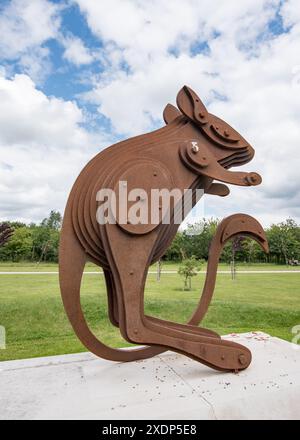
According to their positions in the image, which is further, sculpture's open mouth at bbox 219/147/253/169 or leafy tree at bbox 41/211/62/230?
leafy tree at bbox 41/211/62/230

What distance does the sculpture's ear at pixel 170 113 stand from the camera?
3.99 m

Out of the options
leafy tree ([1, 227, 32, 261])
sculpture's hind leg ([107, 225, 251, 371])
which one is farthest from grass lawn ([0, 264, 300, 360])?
leafy tree ([1, 227, 32, 261])

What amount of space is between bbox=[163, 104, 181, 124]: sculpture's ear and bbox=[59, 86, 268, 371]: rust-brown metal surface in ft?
0.72

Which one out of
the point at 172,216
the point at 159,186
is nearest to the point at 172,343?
the point at 172,216

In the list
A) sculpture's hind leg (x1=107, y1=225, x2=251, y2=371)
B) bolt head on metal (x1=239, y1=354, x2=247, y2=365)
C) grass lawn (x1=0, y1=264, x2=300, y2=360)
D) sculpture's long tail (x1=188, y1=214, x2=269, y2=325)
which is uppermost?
sculpture's long tail (x1=188, y1=214, x2=269, y2=325)

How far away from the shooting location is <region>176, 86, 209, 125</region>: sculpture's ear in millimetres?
3549

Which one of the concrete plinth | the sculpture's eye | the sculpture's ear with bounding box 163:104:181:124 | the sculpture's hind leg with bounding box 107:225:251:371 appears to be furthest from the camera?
the sculpture's ear with bounding box 163:104:181:124

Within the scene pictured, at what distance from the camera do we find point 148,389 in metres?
2.99

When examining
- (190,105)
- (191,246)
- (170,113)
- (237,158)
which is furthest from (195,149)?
(191,246)

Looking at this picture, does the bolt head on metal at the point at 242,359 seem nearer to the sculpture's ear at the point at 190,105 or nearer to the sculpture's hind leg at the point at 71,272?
the sculpture's hind leg at the point at 71,272

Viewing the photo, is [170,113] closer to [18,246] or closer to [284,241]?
[18,246]

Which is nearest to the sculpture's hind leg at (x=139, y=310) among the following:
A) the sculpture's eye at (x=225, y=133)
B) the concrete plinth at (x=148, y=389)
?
the concrete plinth at (x=148, y=389)

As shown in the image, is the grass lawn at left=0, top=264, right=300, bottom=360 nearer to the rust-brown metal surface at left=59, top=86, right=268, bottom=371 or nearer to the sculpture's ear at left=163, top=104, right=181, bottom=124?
the rust-brown metal surface at left=59, top=86, right=268, bottom=371

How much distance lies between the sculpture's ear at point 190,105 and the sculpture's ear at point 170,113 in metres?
0.43
